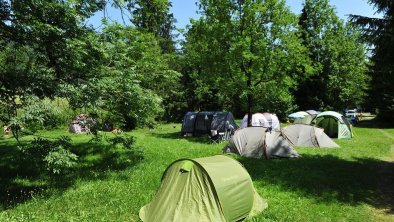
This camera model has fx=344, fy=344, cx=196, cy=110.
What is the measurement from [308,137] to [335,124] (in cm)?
596

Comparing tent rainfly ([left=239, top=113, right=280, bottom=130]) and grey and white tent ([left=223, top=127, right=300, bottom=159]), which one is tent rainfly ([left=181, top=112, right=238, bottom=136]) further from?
grey and white tent ([left=223, top=127, right=300, bottom=159])

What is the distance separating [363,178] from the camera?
12312mm

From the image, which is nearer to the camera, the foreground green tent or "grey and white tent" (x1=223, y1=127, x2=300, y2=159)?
the foreground green tent

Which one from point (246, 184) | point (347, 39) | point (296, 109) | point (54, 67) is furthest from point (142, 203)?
point (347, 39)

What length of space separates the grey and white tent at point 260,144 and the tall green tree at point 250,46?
5.50 meters

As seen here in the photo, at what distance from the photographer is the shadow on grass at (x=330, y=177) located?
10.1m

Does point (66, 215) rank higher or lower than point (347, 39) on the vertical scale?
lower

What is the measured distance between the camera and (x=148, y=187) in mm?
10500

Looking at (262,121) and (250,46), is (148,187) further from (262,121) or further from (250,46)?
(262,121)

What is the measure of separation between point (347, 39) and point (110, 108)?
35.4 meters

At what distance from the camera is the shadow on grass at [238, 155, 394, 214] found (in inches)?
399

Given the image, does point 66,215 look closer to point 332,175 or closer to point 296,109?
point 332,175

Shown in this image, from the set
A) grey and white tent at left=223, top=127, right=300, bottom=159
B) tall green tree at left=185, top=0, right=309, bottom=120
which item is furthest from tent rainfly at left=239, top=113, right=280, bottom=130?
grey and white tent at left=223, top=127, right=300, bottom=159

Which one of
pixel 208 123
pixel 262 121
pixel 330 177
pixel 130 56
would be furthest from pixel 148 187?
pixel 262 121
